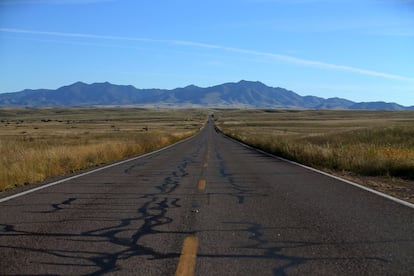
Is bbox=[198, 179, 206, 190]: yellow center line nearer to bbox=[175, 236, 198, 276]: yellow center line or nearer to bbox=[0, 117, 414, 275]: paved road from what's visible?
bbox=[0, 117, 414, 275]: paved road

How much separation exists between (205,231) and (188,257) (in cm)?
152

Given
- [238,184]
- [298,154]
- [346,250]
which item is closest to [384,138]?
[298,154]

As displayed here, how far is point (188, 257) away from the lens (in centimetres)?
593

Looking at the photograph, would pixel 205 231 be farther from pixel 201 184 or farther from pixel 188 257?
pixel 201 184

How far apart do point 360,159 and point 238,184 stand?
6.25 meters

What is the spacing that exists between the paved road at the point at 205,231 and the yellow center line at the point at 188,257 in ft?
0.04

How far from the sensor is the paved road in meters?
5.65

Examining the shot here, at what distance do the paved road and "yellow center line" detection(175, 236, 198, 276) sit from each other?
0.04 feet

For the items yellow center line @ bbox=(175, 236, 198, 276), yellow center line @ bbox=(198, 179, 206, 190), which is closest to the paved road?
yellow center line @ bbox=(175, 236, 198, 276)

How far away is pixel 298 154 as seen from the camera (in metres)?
23.6

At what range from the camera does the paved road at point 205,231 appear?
5.65 metres

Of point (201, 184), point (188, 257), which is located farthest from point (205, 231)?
point (201, 184)

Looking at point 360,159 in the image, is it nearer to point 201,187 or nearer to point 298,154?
point 298,154

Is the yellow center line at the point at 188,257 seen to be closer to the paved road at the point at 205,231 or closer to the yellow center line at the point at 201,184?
the paved road at the point at 205,231
